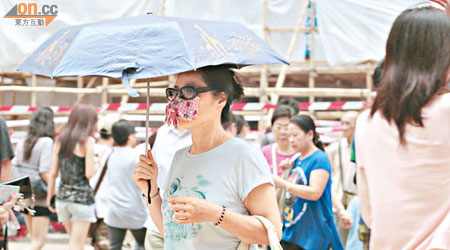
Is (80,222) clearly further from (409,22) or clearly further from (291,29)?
(291,29)

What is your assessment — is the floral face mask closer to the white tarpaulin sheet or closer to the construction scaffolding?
the white tarpaulin sheet

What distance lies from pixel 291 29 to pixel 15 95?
5917 mm

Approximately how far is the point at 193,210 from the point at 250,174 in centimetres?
37

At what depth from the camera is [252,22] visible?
13086 mm

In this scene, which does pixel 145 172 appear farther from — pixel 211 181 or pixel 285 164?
pixel 285 164

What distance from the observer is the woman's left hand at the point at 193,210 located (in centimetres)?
292

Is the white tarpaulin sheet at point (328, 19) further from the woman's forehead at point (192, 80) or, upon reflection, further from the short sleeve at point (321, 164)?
the woman's forehead at point (192, 80)

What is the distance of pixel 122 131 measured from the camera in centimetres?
731

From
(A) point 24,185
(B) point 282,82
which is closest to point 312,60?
(B) point 282,82

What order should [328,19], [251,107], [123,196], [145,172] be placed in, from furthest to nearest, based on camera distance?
[328,19] < [251,107] < [123,196] < [145,172]

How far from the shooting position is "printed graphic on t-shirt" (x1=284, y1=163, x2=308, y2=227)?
555cm

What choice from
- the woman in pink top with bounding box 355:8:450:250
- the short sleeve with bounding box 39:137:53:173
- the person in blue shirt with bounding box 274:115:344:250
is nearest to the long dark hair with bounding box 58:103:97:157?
the short sleeve with bounding box 39:137:53:173

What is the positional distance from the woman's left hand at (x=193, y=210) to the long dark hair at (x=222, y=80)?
0.64 metres

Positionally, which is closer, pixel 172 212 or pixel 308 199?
pixel 172 212
